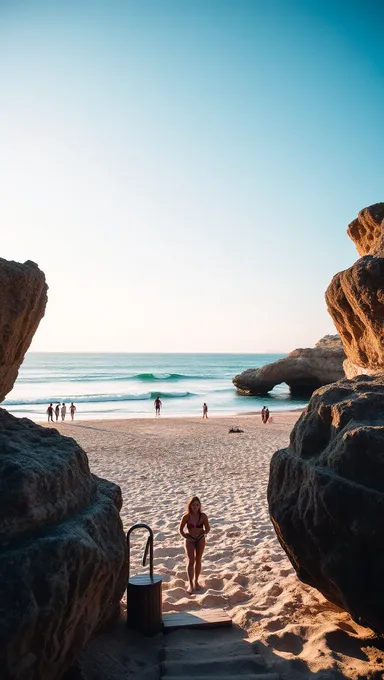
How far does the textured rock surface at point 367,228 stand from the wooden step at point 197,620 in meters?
4.47

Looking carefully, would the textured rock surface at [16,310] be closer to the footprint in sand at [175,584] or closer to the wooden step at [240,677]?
the wooden step at [240,677]

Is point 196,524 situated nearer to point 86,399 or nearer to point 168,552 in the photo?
point 168,552

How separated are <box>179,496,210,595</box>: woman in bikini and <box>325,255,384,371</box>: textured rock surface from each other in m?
2.65

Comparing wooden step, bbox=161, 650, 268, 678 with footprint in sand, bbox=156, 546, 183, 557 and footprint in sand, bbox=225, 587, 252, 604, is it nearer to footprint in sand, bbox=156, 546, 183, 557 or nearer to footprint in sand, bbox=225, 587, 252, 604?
footprint in sand, bbox=225, 587, 252, 604

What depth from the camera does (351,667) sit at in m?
3.70

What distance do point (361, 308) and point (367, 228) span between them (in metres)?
2.19

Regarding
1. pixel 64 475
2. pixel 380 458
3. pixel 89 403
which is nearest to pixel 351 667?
pixel 380 458

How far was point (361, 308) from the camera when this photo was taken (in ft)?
16.3

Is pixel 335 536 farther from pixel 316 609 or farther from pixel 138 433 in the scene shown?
pixel 138 433

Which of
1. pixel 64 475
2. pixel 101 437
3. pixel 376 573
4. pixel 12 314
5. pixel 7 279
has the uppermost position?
pixel 7 279

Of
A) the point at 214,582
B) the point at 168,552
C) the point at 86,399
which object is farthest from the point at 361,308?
the point at 86,399

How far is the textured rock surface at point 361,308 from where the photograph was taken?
185 inches

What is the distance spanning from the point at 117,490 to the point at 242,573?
2.57m

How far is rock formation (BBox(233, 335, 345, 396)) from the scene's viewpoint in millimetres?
43969
